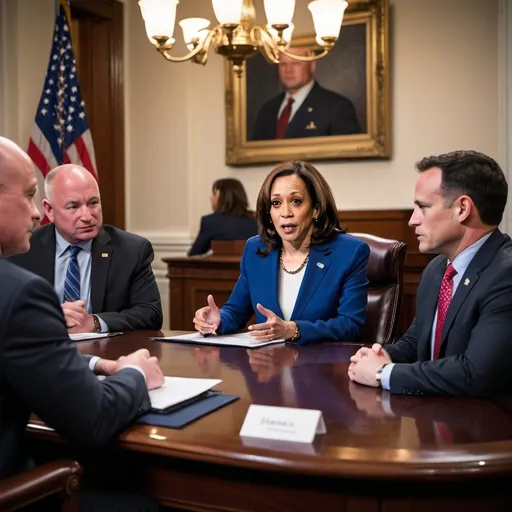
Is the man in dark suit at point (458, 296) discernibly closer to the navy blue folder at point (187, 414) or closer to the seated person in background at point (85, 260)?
the navy blue folder at point (187, 414)

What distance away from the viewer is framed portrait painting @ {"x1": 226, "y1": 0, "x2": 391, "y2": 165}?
591cm

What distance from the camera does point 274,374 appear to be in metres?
1.87

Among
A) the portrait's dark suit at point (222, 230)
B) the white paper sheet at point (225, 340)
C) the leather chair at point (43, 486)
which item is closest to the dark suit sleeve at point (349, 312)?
the white paper sheet at point (225, 340)

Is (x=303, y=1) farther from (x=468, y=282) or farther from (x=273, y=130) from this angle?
(x=468, y=282)

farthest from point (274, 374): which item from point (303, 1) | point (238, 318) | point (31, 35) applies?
point (303, 1)

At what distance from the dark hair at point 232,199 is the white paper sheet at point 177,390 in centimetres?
416

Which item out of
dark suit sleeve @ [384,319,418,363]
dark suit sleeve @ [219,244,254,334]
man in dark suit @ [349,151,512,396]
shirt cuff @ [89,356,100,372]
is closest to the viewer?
man in dark suit @ [349,151,512,396]

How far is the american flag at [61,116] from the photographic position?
5.27 meters

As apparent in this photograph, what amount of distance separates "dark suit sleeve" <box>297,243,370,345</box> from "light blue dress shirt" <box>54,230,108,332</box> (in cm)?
93

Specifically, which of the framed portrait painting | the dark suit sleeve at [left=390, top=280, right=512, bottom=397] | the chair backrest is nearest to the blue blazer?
the chair backrest

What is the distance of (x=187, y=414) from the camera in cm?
147

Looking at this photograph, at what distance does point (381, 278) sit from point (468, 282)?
1081mm

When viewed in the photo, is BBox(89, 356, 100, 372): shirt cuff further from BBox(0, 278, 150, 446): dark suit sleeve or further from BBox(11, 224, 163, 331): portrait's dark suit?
BBox(11, 224, 163, 331): portrait's dark suit

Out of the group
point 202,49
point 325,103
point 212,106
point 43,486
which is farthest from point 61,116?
point 43,486
